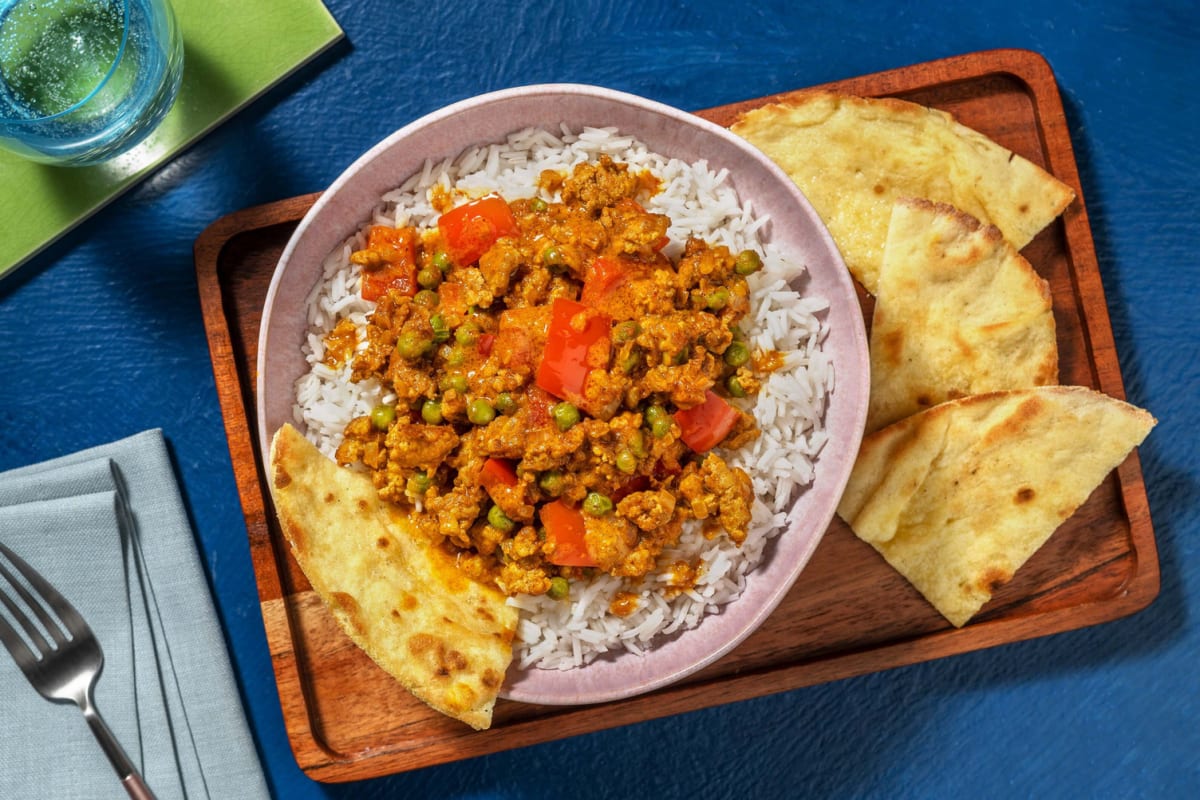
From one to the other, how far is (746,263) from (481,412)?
1258mm

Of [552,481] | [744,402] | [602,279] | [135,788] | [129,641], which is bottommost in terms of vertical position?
[135,788]

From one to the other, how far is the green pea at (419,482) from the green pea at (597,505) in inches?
26.2

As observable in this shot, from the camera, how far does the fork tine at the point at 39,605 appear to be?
4.74 meters

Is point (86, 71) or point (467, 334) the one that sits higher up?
point (86, 71)

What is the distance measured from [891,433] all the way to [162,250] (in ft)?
11.9

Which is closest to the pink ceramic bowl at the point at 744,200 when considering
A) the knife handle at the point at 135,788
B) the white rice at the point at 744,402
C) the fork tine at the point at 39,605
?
the white rice at the point at 744,402

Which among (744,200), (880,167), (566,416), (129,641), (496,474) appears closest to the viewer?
(566,416)

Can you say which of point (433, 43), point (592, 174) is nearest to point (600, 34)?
point (433, 43)

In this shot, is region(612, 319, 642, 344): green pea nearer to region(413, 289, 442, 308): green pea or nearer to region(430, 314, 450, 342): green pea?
region(430, 314, 450, 342): green pea

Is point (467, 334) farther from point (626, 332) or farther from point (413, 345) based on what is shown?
point (626, 332)

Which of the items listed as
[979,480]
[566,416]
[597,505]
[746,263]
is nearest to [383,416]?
[566,416]

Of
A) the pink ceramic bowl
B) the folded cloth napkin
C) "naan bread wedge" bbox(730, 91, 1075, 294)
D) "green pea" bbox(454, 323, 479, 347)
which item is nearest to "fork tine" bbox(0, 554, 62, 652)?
the folded cloth napkin

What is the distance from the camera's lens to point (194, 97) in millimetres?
4980

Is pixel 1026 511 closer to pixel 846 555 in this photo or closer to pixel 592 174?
pixel 846 555
